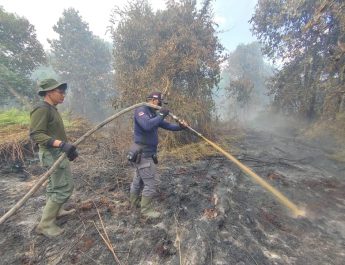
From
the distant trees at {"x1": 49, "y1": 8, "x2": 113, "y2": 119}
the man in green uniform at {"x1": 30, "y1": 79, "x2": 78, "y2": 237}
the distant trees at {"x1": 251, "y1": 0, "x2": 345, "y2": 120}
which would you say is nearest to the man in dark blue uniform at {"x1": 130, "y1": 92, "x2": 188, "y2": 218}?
the man in green uniform at {"x1": 30, "y1": 79, "x2": 78, "y2": 237}

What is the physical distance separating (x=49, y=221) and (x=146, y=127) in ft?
6.89

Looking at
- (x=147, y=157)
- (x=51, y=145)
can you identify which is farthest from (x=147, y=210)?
(x=51, y=145)

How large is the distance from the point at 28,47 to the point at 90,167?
18.7 m

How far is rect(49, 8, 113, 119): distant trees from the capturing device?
3130 cm

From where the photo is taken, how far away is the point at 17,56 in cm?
2088

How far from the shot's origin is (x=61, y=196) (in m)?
4.03

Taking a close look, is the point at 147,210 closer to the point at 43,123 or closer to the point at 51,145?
the point at 51,145

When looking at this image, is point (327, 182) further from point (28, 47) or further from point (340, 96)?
point (28, 47)

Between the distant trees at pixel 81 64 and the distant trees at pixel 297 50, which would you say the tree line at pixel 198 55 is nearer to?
the distant trees at pixel 297 50

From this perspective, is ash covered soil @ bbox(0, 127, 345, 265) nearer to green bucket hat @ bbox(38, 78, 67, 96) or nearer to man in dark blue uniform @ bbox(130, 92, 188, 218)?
man in dark blue uniform @ bbox(130, 92, 188, 218)

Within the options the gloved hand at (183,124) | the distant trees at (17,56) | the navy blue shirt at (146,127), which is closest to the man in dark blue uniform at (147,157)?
the navy blue shirt at (146,127)

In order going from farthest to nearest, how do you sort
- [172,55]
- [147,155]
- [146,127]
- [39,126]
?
1. [172,55]
2. [147,155]
3. [146,127]
4. [39,126]

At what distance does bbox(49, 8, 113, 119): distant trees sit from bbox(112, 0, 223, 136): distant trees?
49.0 ft

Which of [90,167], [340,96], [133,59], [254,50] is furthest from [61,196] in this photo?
[254,50]
